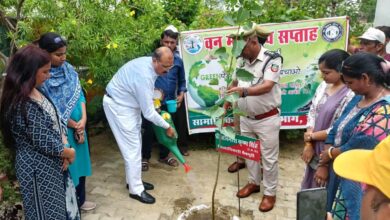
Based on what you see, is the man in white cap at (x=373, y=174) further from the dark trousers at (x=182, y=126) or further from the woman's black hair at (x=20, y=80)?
the dark trousers at (x=182, y=126)

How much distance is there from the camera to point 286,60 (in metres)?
4.55

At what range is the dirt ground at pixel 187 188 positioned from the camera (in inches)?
135

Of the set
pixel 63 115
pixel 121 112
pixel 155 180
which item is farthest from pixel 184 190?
pixel 63 115

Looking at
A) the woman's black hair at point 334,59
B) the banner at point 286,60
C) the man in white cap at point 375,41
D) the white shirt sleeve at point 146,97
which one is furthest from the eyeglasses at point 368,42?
the white shirt sleeve at point 146,97

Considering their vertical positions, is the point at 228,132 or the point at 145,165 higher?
the point at 228,132

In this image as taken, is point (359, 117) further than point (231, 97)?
No

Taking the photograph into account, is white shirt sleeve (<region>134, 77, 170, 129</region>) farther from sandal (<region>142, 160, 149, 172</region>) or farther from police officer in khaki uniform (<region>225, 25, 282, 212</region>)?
sandal (<region>142, 160, 149, 172</region>)

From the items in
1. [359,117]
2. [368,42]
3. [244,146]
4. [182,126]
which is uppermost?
[368,42]

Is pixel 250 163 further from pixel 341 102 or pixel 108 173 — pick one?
pixel 108 173

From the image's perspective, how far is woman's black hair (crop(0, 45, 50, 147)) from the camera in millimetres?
2193

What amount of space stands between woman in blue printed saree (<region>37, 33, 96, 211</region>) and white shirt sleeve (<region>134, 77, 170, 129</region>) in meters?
0.51

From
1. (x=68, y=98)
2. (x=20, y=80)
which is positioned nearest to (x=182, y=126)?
(x=68, y=98)

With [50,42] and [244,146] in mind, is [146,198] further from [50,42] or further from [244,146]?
[50,42]

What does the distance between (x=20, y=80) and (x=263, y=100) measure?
2.03m
